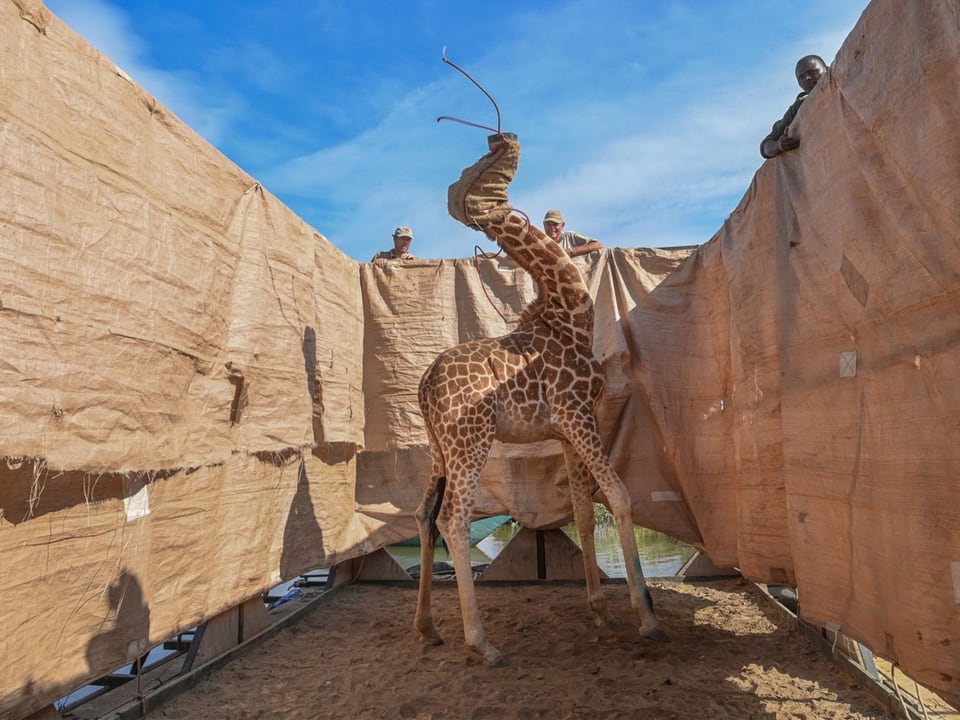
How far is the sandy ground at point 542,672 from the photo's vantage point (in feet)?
11.6

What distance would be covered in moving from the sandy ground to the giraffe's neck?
2.20 metres

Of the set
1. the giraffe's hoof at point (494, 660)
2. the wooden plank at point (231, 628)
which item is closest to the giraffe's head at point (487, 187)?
the giraffe's hoof at point (494, 660)

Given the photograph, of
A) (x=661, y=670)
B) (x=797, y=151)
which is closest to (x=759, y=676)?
(x=661, y=670)

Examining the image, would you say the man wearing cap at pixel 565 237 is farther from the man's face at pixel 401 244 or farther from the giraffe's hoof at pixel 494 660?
the giraffe's hoof at pixel 494 660

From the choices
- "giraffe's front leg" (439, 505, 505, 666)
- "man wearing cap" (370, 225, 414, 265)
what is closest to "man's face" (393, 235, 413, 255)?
"man wearing cap" (370, 225, 414, 265)

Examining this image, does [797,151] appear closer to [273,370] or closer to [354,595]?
[273,370]

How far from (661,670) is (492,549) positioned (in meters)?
7.79

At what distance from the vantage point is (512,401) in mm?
4605

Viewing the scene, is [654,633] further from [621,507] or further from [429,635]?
[429,635]

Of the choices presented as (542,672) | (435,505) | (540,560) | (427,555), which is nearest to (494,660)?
(542,672)

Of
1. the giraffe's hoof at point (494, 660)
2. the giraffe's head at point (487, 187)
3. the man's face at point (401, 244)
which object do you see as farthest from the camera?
the man's face at point (401, 244)

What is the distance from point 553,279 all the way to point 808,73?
7.06 ft

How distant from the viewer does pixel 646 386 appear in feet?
17.5

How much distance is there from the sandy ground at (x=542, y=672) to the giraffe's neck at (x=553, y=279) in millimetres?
2198
